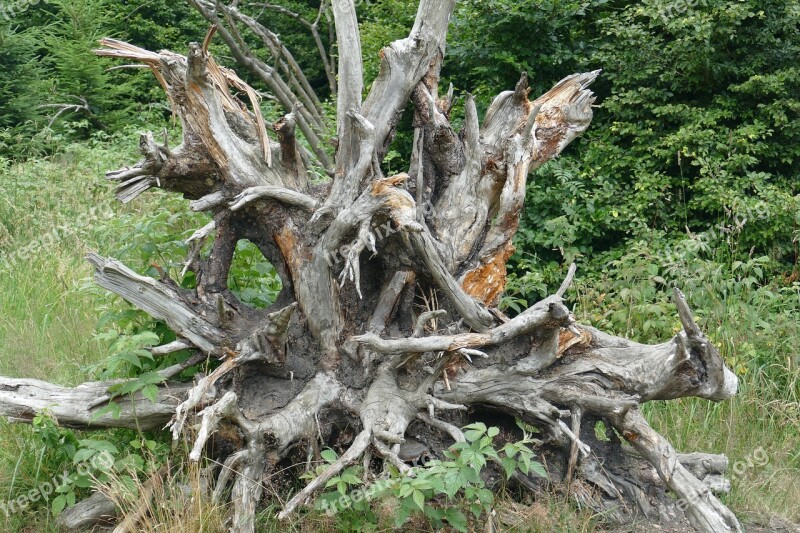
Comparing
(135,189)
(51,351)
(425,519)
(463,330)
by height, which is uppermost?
(135,189)

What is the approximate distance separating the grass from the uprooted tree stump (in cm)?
26

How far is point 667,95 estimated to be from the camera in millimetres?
8273

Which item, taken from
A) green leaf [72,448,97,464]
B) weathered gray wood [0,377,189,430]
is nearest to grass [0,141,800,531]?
weathered gray wood [0,377,189,430]

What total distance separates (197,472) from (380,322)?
48.3 inches

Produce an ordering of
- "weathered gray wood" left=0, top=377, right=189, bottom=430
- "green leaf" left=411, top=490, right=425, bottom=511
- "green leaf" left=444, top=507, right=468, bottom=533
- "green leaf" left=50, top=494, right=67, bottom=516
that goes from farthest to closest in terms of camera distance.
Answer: "weathered gray wood" left=0, top=377, right=189, bottom=430, "green leaf" left=50, top=494, right=67, bottom=516, "green leaf" left=444, top=507, right=468, bottom=533, "green leaf" left=411, top=490, right=425, bottom=511

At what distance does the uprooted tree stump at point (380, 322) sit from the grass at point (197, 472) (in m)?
0.26

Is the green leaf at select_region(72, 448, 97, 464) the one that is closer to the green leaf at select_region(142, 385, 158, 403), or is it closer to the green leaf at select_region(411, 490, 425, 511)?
the green leaf at select_region(142, 385, 158, 403)

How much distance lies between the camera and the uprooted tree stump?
159 inches

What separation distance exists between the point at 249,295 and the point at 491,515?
2.10 metres

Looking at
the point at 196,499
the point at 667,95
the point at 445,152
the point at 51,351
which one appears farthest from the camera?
the point at 667,95

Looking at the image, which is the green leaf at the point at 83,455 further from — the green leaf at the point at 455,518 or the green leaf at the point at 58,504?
the green leaf at the point at 455,518

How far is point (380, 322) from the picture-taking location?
4.35 metres

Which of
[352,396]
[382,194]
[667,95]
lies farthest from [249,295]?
[667,95]

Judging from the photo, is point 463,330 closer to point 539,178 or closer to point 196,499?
point 196,499
